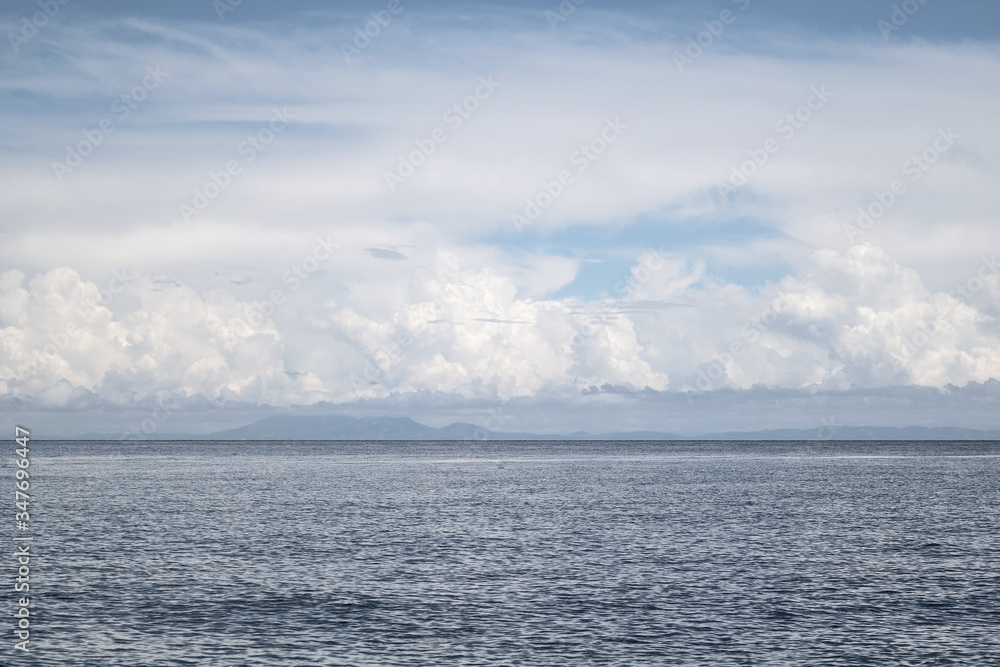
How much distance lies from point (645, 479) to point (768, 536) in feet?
266

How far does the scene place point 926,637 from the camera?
3656 centimetres

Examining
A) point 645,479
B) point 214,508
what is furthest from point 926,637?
point 645,479

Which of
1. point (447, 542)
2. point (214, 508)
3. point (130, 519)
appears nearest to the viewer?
point (447, 542)

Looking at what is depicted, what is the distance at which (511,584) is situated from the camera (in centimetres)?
4756

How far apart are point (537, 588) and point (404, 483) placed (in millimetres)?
90300

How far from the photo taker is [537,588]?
46.6m

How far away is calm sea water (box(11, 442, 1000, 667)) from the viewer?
115 ft

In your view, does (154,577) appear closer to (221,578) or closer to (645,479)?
(221,578)

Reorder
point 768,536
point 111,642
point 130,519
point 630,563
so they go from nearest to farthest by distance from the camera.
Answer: point 111,642, point 630,563, point 768,536, point 130,519

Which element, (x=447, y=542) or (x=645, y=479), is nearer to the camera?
(x=447, y=542)

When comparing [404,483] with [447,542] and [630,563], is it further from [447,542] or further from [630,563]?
[630,563]

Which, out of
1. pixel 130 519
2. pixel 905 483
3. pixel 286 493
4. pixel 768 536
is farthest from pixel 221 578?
pixel 905 483

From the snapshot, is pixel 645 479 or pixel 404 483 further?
pixel 645 479

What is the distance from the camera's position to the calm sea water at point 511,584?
115 ft
